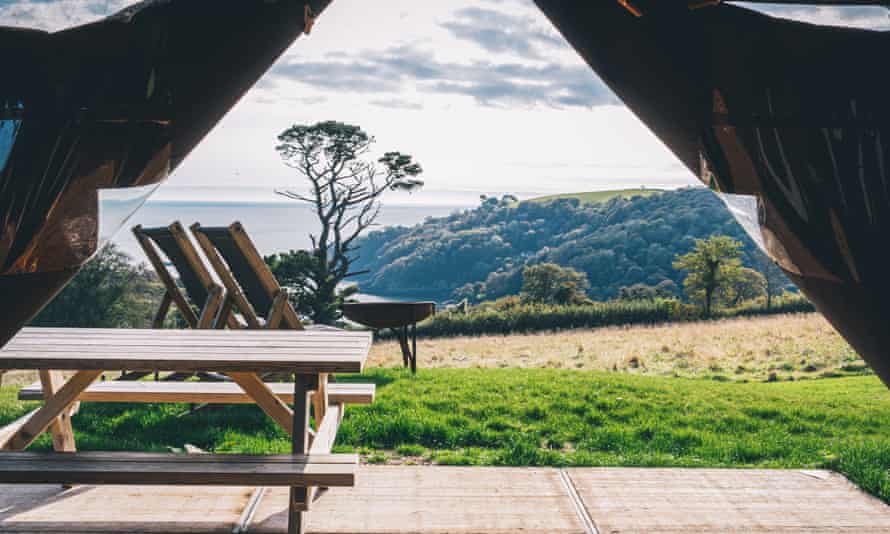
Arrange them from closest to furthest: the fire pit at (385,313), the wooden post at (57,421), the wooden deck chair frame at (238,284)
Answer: the wooden post at (57,421) → the wooden deck chair frame at (238,284) → the fire pit at (385,313)

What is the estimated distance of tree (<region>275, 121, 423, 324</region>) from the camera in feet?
104

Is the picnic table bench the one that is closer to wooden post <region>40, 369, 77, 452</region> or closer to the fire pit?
wooden post <region>40, 369, 77, 452</region>

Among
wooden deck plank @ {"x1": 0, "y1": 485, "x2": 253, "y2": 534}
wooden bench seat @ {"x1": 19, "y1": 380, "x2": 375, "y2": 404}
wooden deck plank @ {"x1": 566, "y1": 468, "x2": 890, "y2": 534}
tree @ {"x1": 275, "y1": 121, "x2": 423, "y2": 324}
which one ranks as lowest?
wooden deck plank @ {"x1": 566, "y1": 468, "x2": 890, "y2": 534}

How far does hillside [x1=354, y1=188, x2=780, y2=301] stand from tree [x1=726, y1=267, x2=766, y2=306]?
10370 mm

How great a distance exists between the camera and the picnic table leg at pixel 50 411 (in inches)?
111

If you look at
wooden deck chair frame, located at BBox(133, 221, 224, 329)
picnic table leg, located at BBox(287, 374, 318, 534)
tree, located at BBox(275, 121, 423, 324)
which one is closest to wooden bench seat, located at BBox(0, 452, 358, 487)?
picnic table leg, located at BBox(287, 374, 318, 534)

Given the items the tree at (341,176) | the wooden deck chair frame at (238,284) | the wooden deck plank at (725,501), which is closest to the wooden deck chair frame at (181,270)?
the wooden deck chair frame at (238,284)

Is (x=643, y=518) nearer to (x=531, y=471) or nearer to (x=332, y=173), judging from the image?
(x=531, y=471)

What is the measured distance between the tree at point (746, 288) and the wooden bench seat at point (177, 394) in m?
38.3

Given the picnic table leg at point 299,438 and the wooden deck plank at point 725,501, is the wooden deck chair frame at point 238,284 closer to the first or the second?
the picnic table leg at point 299,438

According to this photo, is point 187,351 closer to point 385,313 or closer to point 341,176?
point 385,313

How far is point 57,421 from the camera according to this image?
3.03 meters

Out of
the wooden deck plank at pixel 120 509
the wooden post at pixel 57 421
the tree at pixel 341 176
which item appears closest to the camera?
the wooden deck plank at pixel 120 509

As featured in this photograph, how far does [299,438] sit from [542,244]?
76430mm
